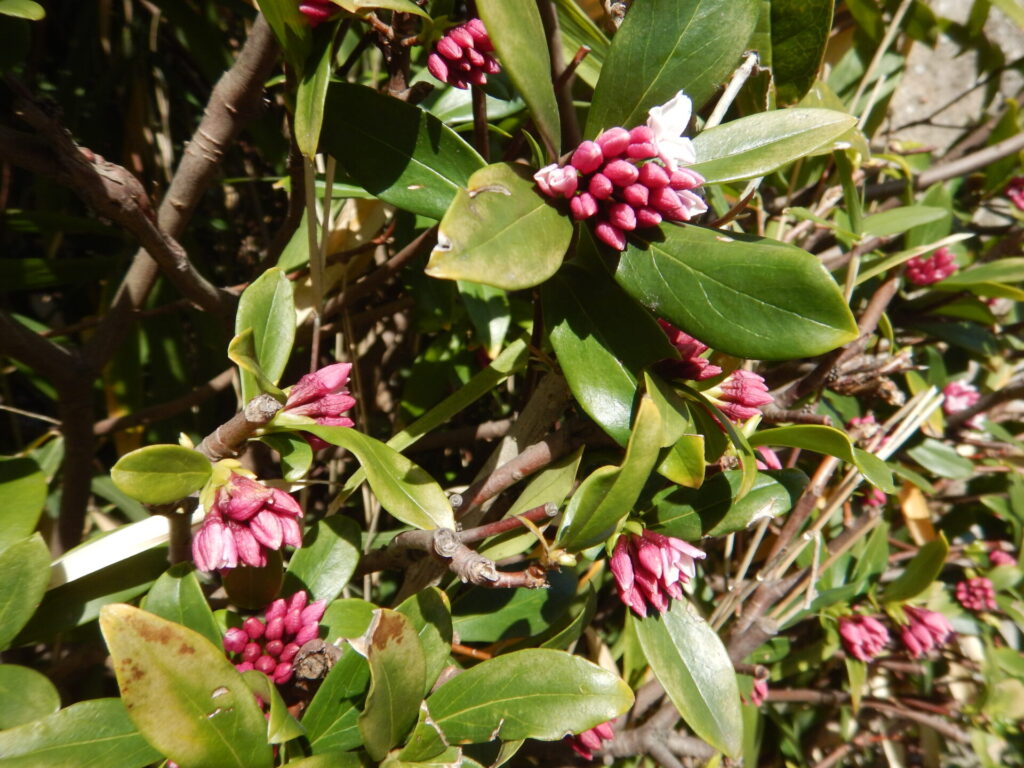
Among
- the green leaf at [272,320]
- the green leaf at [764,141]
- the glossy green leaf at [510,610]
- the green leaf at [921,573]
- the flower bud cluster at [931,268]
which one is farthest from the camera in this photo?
the flower bud cluster at [931,268]

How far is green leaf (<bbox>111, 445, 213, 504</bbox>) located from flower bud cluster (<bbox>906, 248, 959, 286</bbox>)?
1.28 m

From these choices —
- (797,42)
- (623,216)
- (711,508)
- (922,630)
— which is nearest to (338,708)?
(711,508)

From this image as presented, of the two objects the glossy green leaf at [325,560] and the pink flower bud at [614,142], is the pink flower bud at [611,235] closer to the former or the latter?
the pink flower bud at [614,142]

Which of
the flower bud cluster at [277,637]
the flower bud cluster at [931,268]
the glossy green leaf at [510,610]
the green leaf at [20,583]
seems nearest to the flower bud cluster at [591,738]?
the glossy green leaf at [510,610]

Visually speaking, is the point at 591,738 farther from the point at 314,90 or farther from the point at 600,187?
the point at 314,90

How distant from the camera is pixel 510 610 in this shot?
941mm

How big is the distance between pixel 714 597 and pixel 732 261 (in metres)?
0.96

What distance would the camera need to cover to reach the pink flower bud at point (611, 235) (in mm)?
600

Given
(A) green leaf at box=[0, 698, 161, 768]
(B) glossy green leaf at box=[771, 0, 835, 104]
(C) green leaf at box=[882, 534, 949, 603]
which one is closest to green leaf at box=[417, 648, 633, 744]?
(A) green leaf at box=[0, 698, 161, 768]

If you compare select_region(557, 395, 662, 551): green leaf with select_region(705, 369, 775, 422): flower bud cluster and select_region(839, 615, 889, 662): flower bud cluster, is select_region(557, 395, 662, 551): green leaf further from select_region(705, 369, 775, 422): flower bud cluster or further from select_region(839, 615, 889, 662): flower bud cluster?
select_region(839, 615, 889, 662): flower bud cluster

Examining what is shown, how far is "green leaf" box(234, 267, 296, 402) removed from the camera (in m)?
0.73

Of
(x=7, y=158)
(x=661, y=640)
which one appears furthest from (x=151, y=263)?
(x=661, y=640)

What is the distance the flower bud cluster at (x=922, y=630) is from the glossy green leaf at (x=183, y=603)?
3.97ft

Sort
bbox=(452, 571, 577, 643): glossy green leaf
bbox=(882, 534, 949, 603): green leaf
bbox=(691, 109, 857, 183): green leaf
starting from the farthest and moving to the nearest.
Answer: bbox=(882, 534, 949, 603): green leaf, bbox=(452, 571, 577, 643): glossy green leaf, bbox=(691, 109, 857, 183): green leaf
